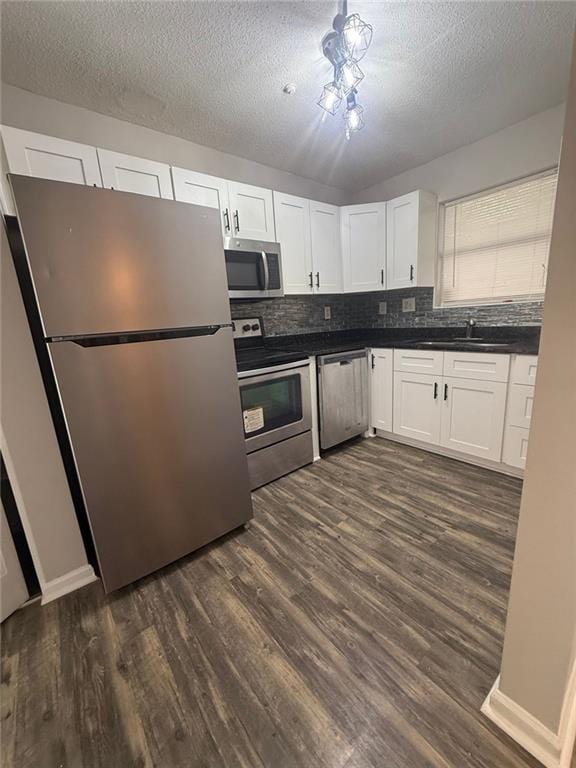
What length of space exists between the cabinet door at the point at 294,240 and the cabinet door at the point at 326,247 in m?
0.07

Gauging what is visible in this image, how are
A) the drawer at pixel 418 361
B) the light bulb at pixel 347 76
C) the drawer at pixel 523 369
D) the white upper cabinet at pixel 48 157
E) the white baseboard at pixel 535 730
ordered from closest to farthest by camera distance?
the white baseboard at pixel 535 730 < the light bulb at pixel 347 76 < the white upper cabinet at pixel 48 157 < the drawer at pixel 523 369 < the drawer at pixel 418 361

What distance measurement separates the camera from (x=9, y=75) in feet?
5.16

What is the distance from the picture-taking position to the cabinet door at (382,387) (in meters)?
2.76

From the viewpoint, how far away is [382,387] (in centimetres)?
284

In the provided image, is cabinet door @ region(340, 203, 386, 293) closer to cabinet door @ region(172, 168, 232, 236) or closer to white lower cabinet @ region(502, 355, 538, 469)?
cabinet door @ region(172, 168, 232, 236)

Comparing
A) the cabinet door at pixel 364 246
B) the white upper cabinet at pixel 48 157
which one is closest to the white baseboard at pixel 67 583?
the white upper cabinet at pixel 48 157

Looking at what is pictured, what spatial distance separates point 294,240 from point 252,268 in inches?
22.8

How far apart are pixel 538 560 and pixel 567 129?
3.09 feet

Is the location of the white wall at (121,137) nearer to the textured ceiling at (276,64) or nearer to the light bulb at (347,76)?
the textured ceiling at (276,64)

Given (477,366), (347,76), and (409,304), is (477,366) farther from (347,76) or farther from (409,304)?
(347,76)

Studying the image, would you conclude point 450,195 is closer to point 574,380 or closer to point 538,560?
point 574,380

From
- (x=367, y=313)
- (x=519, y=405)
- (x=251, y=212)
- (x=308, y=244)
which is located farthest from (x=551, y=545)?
(x=367, y=313)

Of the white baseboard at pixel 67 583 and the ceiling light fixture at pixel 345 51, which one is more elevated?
the ceiling light fixture at pixel 345 51

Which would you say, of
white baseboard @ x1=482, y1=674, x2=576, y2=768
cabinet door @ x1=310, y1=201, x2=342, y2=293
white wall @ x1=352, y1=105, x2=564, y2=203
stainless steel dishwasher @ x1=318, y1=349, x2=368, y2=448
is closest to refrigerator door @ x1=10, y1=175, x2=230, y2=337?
stainless steel dishwasher @ x1=318, y1=349, x2=368, y2=448
